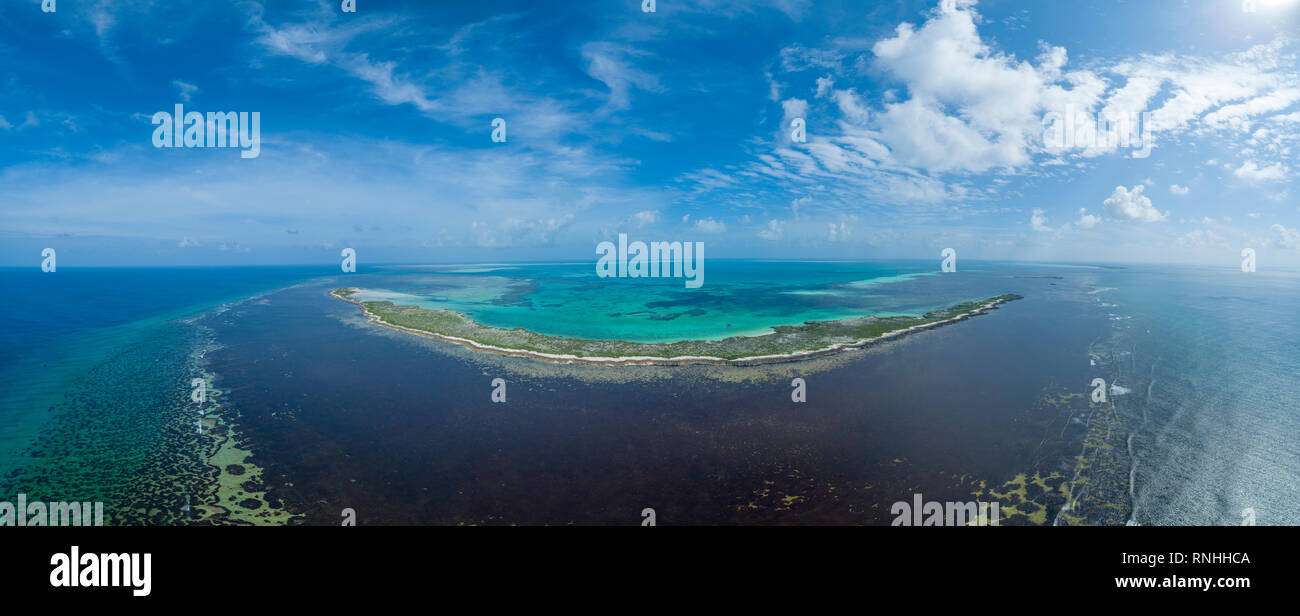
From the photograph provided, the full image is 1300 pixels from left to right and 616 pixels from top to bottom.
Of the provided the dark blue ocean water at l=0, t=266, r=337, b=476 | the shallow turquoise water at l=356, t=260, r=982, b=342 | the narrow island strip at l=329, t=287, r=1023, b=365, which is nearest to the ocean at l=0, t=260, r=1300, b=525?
the dark blue ocean water at l=0, t=266, r=337, b=476

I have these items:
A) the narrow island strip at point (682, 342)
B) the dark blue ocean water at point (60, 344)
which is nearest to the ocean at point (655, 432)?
the dark blue ocean water at point (60, 344)

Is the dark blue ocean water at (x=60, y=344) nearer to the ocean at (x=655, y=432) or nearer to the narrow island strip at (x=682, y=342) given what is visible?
the ocean at (x=655, y=432)

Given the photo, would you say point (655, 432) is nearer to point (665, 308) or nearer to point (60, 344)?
point (665, 308)

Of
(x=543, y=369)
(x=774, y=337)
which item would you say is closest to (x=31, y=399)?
(x=543, y=369)

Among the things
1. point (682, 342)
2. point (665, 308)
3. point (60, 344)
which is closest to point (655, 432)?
point (682, 342)

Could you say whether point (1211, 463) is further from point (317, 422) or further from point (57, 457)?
point (57, 457)
